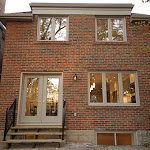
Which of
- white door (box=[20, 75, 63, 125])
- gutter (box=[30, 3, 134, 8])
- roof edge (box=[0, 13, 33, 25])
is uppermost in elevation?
gutter (box=[30, 3, 134, 8])

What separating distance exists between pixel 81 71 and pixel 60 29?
215cm

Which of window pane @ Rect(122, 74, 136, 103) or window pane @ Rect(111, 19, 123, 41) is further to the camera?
window pane @ Rect(111, 19, 123, 41)

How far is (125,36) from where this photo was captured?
22.6 feet

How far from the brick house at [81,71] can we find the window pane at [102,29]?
0.14ft

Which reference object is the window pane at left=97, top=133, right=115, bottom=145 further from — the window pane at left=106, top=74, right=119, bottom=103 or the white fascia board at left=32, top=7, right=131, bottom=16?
the white fascia board at left=32, top=7, right=131, bottom=16

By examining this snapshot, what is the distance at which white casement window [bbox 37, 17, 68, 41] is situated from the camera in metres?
6.93

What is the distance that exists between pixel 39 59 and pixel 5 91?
1861mm

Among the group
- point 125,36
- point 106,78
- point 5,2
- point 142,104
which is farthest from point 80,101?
point 5,2

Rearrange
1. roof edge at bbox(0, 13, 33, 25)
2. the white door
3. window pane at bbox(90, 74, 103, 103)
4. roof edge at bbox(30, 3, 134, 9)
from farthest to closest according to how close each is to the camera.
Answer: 1. roof edge at bbox(30, 3, 134, 9)
2. roof edge at bbox(0, 13, 33, 25)
3. window pane at bbox(90, 74, 103, 103)
4. the white door

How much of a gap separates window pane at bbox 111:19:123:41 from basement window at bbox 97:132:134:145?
399 centimetres

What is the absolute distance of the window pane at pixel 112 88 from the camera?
6.37 metres

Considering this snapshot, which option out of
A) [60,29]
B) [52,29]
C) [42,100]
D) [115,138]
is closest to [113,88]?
[115,138]

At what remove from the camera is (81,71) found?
255 inches

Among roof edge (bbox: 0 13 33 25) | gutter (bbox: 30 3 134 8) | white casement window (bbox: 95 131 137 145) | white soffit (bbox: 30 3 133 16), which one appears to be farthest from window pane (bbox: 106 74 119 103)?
roof edge (bbox: 0 13 33 25)
